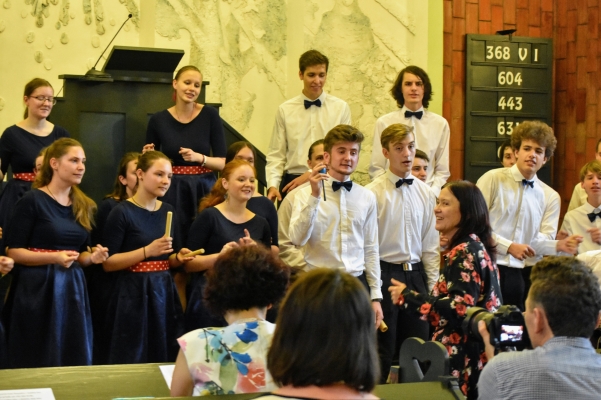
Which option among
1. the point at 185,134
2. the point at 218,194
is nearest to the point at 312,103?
the point at 185,134

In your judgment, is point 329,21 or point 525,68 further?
point 525,68

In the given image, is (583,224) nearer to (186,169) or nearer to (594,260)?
(594,260)

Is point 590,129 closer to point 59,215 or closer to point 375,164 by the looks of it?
point 375,164

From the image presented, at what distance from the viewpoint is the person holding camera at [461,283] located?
3.15m

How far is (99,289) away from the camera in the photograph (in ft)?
15.0

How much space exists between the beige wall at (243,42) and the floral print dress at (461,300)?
13.3ft

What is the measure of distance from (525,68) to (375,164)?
283 centimetres

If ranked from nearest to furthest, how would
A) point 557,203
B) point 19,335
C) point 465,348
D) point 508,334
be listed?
point 508,334
point 465,348
point 19,335
point 557,203

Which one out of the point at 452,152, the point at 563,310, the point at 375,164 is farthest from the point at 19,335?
the point at 452,152

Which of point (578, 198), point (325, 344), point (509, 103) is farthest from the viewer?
point (509, 103)

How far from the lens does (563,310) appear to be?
219 cm

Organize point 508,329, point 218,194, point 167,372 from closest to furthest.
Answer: point 508,329 < point 167,372 < point 218,194

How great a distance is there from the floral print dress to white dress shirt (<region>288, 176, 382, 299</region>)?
4.12 ft

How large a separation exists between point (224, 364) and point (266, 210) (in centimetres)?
239
